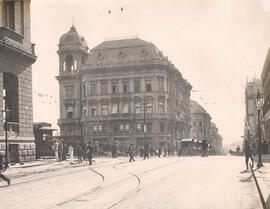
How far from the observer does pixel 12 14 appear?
27156mm

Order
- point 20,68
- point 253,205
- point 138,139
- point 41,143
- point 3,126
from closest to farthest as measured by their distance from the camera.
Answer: point 253,205 < point 3,126 < point 20,68 < point 41,143 < point 138,139

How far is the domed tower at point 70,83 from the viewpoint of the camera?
77.8 meters

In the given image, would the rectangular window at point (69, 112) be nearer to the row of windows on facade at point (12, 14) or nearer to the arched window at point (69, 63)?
the arched window at point (69, 63)

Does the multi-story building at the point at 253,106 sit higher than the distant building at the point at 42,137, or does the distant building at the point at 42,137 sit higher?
the multi-story building at the point at 253,106

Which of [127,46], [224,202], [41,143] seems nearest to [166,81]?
[127,46]

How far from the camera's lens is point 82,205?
34.1 feet

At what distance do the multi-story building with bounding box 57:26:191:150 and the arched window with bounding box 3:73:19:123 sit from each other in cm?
4170

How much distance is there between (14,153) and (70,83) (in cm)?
5217

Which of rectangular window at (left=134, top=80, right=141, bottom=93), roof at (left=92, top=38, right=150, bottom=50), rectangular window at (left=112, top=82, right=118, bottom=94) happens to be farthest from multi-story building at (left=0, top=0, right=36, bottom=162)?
roof at (left=92, top=38, right=150, bottom=50)

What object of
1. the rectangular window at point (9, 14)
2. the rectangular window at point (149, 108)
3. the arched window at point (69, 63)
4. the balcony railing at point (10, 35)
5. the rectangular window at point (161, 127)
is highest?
the arched window at point (69, 63)

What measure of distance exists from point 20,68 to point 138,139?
145 feet

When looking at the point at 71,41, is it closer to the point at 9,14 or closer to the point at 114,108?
the point at 114,108

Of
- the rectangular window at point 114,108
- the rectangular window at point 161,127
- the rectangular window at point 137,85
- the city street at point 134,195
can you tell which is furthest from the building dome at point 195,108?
the city street at point 134,195

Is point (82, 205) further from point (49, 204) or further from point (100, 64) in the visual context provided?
point (100, 64)
